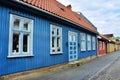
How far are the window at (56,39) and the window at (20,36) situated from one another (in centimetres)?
252

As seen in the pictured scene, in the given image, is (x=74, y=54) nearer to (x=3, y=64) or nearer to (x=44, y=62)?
(x=44, y=62)

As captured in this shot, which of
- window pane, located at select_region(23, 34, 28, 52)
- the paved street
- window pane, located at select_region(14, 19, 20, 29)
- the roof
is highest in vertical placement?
the roof

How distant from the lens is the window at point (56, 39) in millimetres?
13125

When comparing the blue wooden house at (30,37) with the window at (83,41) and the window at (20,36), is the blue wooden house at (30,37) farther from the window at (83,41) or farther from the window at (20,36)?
the window at (83,41)

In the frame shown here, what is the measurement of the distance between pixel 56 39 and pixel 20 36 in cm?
420

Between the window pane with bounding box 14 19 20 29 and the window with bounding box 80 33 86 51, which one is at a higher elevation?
the window pane with bounding box 14 19 20 29

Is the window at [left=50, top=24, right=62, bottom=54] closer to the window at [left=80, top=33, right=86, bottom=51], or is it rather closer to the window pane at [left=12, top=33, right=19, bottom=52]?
the window pane at [left=12, top=33, right=19, bottom=52]

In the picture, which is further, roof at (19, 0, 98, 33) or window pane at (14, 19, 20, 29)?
roof at (19, 0, 98, 33)

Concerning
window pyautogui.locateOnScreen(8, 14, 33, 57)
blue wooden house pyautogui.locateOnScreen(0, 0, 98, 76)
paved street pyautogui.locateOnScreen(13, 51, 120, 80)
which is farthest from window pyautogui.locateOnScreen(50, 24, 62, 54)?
window pyautogui.locateOnScreen(8, 14, 33, 57)

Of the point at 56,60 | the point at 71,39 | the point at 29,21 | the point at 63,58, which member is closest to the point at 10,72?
the point at 29,21

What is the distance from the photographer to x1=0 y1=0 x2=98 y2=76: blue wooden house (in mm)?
8875

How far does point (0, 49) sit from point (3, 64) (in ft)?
2.25

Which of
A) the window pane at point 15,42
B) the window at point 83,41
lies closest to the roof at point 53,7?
the window at point 83,41

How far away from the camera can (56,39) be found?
13.7 meters
